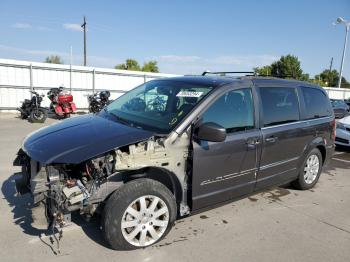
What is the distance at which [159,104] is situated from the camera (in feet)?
13.5

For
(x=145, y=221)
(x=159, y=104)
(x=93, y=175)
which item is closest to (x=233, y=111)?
(x=159, y=104)

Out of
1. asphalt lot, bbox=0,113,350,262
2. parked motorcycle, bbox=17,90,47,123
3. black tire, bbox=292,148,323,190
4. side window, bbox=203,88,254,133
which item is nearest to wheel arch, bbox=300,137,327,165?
black tire, bbox=292,148,323,190

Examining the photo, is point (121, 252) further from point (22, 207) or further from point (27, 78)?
point (27, 78)

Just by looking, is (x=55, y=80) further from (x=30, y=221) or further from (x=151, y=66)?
(x=151, y=66)

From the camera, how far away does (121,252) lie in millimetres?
3297

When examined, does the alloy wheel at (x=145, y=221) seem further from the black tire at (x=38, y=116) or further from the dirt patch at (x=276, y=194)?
the black tire at (x=38, y=116)

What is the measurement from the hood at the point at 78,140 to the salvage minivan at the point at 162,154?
11 millimetres

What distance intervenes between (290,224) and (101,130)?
8.71 feet

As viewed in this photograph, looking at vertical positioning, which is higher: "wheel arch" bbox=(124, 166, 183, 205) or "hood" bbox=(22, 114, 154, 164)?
"hood" bbox=(22, 114, 154, 164)

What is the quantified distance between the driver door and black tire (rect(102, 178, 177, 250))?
0.54 meters

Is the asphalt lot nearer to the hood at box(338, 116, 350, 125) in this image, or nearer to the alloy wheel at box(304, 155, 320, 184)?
the alloy wheel at box(304, 155, 320, 184)

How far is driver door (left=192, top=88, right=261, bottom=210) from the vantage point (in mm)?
3633

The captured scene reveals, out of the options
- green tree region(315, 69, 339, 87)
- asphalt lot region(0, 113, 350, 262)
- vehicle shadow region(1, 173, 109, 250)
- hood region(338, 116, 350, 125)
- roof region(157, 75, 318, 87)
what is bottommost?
asphalt lot region(0, 113, 350, 262)

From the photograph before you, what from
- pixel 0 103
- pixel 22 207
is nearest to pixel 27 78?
pixel 0 103
